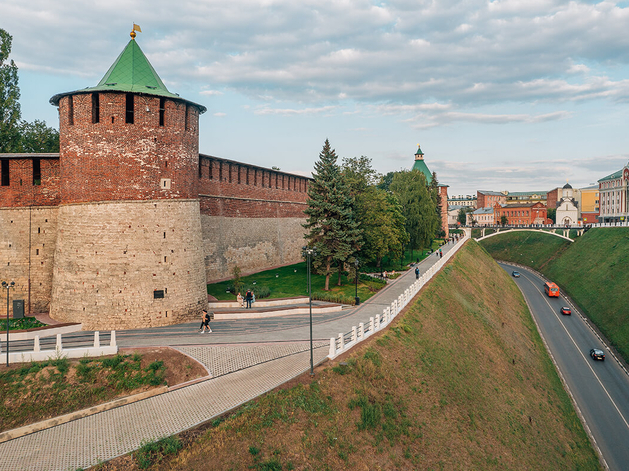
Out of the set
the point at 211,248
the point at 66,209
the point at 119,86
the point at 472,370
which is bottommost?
the point at 472,370

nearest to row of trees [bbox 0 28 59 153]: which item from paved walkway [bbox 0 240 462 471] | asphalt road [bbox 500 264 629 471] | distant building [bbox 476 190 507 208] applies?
paved walkway [bbox 0 240 462 471]

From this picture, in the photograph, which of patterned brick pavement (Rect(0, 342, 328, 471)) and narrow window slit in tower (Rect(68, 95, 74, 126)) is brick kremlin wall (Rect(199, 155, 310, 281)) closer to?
narrow window slit in tower (Rect(68, 95, 74, 126))

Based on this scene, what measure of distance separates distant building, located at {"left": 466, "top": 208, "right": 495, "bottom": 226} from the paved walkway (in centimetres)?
12384

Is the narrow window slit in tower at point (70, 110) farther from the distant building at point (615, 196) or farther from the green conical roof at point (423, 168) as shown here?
the distant building at point (615, 196)

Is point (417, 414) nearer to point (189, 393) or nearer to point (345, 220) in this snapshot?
point (189, 393)

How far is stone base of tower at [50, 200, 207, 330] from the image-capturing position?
67.2 ft

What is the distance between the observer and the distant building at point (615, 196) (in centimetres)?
8744

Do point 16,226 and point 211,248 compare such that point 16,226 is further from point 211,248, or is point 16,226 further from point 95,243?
point 211,248

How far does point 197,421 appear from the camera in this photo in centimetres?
1192

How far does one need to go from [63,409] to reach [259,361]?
6.48m

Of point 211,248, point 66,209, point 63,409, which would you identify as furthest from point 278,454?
point 211,248

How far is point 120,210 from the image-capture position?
20797mm

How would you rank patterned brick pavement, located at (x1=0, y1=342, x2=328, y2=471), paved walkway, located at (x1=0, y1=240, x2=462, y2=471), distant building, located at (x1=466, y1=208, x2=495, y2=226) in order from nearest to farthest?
patterned brick pavement, located at (x1=0, y1=342, x2=328, y2=471), paved walkway, located at (x1=0, y1=240, x2=462, y2=471), distant building, located at (x1=466, y1=208, x2=495, y2=226)

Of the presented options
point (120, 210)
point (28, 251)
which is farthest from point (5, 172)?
point (120, 210)
